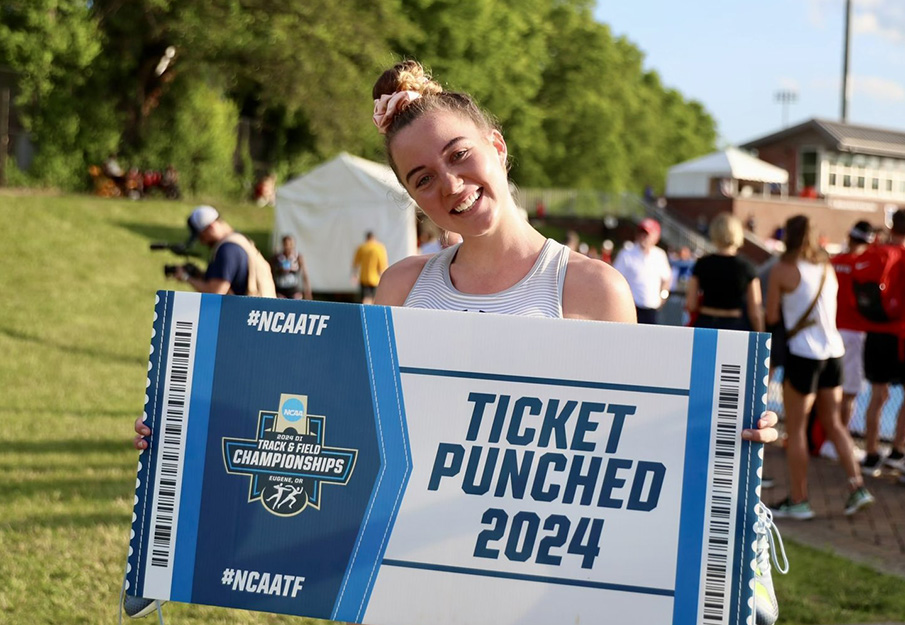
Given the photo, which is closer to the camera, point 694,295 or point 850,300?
point 694,295

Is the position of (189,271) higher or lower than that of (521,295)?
lower

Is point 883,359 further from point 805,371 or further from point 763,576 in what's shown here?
point 763,576

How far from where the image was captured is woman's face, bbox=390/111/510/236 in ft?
7.71

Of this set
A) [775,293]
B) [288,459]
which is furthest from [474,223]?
[775,293]

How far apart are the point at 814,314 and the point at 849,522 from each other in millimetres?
1407

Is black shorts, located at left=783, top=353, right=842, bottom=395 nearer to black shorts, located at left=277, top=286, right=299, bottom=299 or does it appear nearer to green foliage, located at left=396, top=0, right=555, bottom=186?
black shorts, located at left=277, top=286, right=299, bottom=299

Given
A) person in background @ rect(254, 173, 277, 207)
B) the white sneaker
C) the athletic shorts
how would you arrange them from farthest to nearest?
person in background @ rect(254, 173, 277, 207) → the white sneaker → the athletic shorts

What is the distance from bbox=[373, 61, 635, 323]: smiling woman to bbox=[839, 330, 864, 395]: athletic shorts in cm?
725

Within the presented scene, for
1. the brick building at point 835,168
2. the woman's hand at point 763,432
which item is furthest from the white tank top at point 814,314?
the brick building at point 835,168

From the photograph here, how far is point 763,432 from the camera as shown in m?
2.04

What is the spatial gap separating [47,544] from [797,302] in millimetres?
4898

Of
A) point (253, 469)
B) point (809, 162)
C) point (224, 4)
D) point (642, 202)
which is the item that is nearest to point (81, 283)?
point (224, 4)

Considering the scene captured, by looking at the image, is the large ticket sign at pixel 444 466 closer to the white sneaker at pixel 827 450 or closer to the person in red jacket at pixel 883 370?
the person in red jacket at pixel 883 370

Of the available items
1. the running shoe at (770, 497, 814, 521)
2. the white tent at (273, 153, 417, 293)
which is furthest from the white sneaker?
the white tent at (273, 153, 417, 293)
